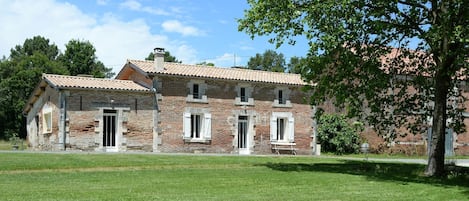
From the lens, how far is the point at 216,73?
30.0 meters

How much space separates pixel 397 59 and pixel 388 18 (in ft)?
6.77

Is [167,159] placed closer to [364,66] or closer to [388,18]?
[364,66]

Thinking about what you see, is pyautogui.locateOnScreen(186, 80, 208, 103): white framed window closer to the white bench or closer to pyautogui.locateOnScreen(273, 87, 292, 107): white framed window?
pyautogui.locateOnScreen(273, 87, 292, 107): white framed window

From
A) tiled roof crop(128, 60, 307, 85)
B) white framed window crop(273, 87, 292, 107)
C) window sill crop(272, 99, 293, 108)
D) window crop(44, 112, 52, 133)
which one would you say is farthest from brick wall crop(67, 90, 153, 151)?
white framed window crop(273, 87, 292, 107)

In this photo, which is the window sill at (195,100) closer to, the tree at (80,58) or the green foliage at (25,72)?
the green foliage at (25,72)

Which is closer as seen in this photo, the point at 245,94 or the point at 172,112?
the point at 172,112

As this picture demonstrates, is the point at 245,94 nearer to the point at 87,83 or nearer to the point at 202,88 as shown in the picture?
the point at 202,88

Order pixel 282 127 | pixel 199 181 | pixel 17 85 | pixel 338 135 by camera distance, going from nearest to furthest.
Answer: pixel 199 181 → pixel 282 127 → pixel 338 135 → pixel 17 85

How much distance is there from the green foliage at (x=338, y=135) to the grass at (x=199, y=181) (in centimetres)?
1339

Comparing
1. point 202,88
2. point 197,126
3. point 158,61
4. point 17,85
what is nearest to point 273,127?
point 197,126

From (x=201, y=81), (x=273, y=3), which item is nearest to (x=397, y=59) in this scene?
(x=273, y=3)

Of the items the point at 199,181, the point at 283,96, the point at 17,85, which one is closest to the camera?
the point at 199,181

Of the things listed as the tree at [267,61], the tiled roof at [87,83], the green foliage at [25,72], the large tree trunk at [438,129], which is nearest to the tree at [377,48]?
the large tree trunk at [438,129]

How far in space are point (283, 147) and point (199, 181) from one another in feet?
58.4
